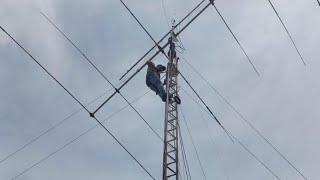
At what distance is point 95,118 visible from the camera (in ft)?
58.3

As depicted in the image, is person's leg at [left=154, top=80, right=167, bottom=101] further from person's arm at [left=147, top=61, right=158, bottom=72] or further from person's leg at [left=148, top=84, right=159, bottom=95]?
person's arm at [left=147, top=61, right=158, bottom=72]

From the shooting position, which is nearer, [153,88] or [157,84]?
[157,84]

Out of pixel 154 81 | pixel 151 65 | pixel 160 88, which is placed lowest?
pixel 160 88

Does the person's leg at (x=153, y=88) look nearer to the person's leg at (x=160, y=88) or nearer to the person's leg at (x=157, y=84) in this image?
the person's leg at (x=157, y=84)

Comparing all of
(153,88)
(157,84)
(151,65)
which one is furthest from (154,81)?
(151,65)

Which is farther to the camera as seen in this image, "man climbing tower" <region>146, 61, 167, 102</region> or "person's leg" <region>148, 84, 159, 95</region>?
"person's leg" <region>148, 84, 159, 95</region>

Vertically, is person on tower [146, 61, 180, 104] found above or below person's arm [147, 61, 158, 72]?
below

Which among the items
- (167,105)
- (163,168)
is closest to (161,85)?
(167,105)

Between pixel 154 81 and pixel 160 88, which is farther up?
pixel 154 81

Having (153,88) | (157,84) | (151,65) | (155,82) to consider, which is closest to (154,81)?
(155,82)

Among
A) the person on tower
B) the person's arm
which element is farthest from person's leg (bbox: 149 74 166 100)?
the person's arm

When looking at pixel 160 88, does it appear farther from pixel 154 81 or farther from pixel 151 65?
pixel 151 65

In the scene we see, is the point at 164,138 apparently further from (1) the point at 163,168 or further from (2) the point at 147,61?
(2) the point at 147,61

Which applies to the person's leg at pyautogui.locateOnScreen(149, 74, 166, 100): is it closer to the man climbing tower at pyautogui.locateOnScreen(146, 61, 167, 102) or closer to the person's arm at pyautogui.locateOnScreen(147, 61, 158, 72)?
the man climbing tower at pyautogui.locateOnScreen(146, 61, 167, 102)
